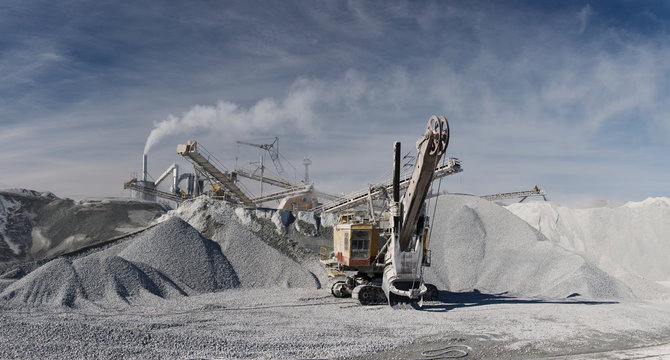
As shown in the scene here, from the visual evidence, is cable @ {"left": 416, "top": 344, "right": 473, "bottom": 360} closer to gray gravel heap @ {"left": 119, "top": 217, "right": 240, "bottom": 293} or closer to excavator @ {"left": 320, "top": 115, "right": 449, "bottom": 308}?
excavator @ {"left": 320, "top": 115, "right": 449, "bottom": 308}

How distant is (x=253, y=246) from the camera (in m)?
19.4

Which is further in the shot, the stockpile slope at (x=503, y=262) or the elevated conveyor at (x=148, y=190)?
the elevated conveyor at (x=148, y=190)

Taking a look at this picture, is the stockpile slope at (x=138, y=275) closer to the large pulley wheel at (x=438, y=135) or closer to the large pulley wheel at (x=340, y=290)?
the large pulley wheel at (x=340, y=290)

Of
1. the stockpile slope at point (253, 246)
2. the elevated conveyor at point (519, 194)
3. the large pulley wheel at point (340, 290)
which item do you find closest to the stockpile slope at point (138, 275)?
the stockpile slope at point (253, 246)

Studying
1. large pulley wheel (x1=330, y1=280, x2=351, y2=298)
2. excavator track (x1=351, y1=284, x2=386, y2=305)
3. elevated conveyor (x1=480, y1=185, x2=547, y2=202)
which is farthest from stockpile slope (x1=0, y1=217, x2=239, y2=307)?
elevated conveyor (x1=480, y1=185, x2=547, y2=202)

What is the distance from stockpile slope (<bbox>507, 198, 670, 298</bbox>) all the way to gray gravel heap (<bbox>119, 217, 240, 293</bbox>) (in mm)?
17887

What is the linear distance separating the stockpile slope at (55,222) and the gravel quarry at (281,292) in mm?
104

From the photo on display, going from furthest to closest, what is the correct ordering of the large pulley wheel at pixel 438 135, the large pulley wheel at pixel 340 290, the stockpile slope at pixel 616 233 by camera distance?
1. the stockpile slope at pixel 616 233
2. the large pulley wheel at pixel 340 290
3. the large pulley wheel at pixel 438 135

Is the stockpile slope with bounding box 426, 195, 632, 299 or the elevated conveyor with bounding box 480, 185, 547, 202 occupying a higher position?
the elevated conveyor with bounding box 480, 185, 547, 202

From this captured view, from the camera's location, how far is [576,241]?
31.3m

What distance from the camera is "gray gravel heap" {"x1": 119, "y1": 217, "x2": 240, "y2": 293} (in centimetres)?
1662

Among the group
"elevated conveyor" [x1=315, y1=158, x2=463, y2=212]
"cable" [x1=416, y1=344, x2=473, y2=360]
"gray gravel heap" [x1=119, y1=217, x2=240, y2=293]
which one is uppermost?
"elevated conveyor" [x1=315, y1=158, x2=463, y2=212]

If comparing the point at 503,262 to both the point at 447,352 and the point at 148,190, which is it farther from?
the point at 148,190

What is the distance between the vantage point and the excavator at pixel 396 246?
12719mm
